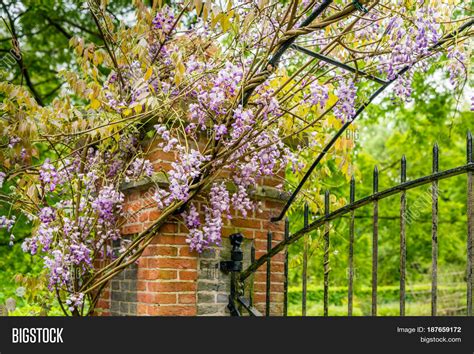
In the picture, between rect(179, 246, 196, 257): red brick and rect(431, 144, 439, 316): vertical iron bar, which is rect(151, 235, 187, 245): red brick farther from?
rect(431, 144, 439, 316): vertical iron bar

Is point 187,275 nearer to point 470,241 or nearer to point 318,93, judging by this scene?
point 318,93

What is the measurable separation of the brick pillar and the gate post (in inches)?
1.5

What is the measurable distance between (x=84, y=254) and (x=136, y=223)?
0.37 meters

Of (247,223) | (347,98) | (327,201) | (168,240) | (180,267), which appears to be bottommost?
(180,267)

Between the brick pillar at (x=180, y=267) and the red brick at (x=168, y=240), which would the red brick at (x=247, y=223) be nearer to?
the brick pillar at (x=180, y=267)

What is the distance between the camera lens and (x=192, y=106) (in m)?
3.12

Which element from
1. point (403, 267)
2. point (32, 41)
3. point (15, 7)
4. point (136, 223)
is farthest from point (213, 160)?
point (32, 41)

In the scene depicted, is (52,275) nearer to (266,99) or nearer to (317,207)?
(266,99)

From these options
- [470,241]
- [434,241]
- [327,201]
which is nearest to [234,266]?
[327,201]

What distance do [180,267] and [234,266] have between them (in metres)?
0.36

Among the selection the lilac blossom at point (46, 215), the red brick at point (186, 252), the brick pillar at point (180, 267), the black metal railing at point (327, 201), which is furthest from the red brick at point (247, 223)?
the lilac blossom at point (46, 215)

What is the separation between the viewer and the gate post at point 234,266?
3.48 m

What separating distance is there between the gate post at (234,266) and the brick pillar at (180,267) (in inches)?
1.5

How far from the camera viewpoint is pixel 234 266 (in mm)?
3475
